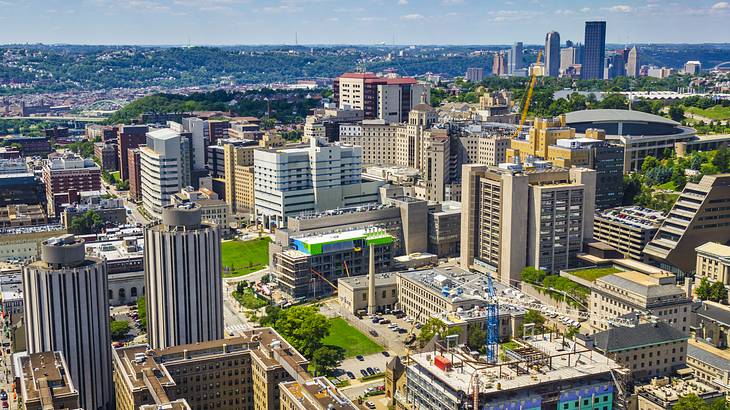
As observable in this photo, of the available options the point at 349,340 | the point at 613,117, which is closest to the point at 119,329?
the point at 349,340

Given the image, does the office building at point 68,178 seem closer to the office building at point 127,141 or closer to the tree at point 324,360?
the office building at point 127,141

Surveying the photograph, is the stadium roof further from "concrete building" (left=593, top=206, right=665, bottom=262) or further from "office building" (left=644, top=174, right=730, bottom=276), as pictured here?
"office building" (left=644, top=174, right=730, bottom=276)

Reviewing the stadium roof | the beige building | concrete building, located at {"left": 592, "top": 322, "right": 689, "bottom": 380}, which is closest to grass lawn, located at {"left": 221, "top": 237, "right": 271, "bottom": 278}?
concrete building, located at {"left": 592, "top": 322, "right": 689, "bottom": 380}

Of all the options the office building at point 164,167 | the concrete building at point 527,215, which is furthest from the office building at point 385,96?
the concrete building at point 527,215

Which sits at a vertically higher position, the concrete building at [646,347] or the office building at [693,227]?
the office building at [693,227]

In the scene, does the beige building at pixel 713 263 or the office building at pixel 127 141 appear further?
the office building at pixel 127 141

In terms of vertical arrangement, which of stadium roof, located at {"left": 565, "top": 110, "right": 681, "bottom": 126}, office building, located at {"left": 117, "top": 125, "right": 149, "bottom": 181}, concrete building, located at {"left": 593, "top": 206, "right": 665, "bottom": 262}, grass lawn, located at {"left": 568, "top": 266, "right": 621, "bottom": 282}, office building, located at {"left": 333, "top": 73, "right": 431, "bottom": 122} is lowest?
grass lawn, located at {"left": 568, "top": 266, "right": 621, "bottom": 282}

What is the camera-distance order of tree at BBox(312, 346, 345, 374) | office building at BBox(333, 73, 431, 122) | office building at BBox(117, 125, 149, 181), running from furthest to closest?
office building at BBox(333, 73, 431, 122)
office building at BBox(117, 125, 149, 181)
tree at BBox(312, 346, 345, 374)

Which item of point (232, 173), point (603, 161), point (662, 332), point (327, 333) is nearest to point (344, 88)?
point (232, 173)
